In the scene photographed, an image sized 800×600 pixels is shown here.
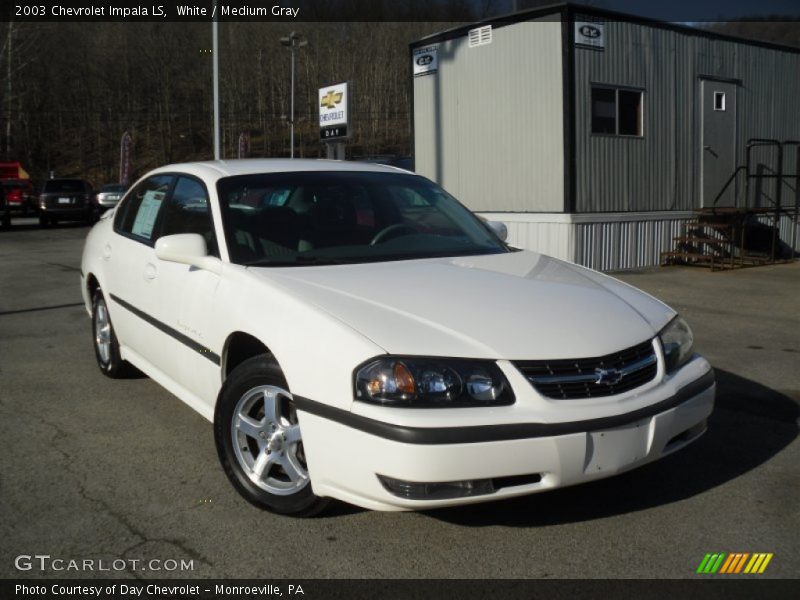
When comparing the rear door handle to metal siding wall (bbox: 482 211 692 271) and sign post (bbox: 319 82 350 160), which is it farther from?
sign post (bbox: 319 82 350 160)

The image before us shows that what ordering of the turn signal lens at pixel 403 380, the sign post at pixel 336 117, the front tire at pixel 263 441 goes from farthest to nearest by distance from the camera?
the sign post at pixel 336 117 → the front tire at pixel 263 441 → the turn signal lens at pixel 403 380

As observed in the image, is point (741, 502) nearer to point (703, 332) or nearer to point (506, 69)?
point (703, 332)

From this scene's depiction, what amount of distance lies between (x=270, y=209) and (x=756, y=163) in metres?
13.1

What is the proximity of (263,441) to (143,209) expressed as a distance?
96.2 inches

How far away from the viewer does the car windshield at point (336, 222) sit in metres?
4.30

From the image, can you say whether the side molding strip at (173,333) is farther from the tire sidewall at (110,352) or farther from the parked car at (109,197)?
the parked car at (109,197)

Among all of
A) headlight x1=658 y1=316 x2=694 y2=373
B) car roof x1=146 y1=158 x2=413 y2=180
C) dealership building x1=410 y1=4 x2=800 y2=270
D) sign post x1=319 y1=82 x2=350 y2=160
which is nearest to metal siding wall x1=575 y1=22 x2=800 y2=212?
dealership building x1=410 y1=4 x2=800 y2=270

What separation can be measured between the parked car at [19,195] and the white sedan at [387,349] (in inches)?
1204

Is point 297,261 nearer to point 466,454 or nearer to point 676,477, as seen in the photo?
point 466,454

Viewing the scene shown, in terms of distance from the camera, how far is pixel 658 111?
1383cm

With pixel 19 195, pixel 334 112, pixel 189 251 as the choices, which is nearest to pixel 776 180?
pixel 334 112

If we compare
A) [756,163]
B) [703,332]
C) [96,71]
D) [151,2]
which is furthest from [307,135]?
[703,332]

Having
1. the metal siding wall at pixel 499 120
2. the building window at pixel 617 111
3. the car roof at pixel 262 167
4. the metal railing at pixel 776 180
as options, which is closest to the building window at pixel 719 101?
the metal railing at pixel 776 180
